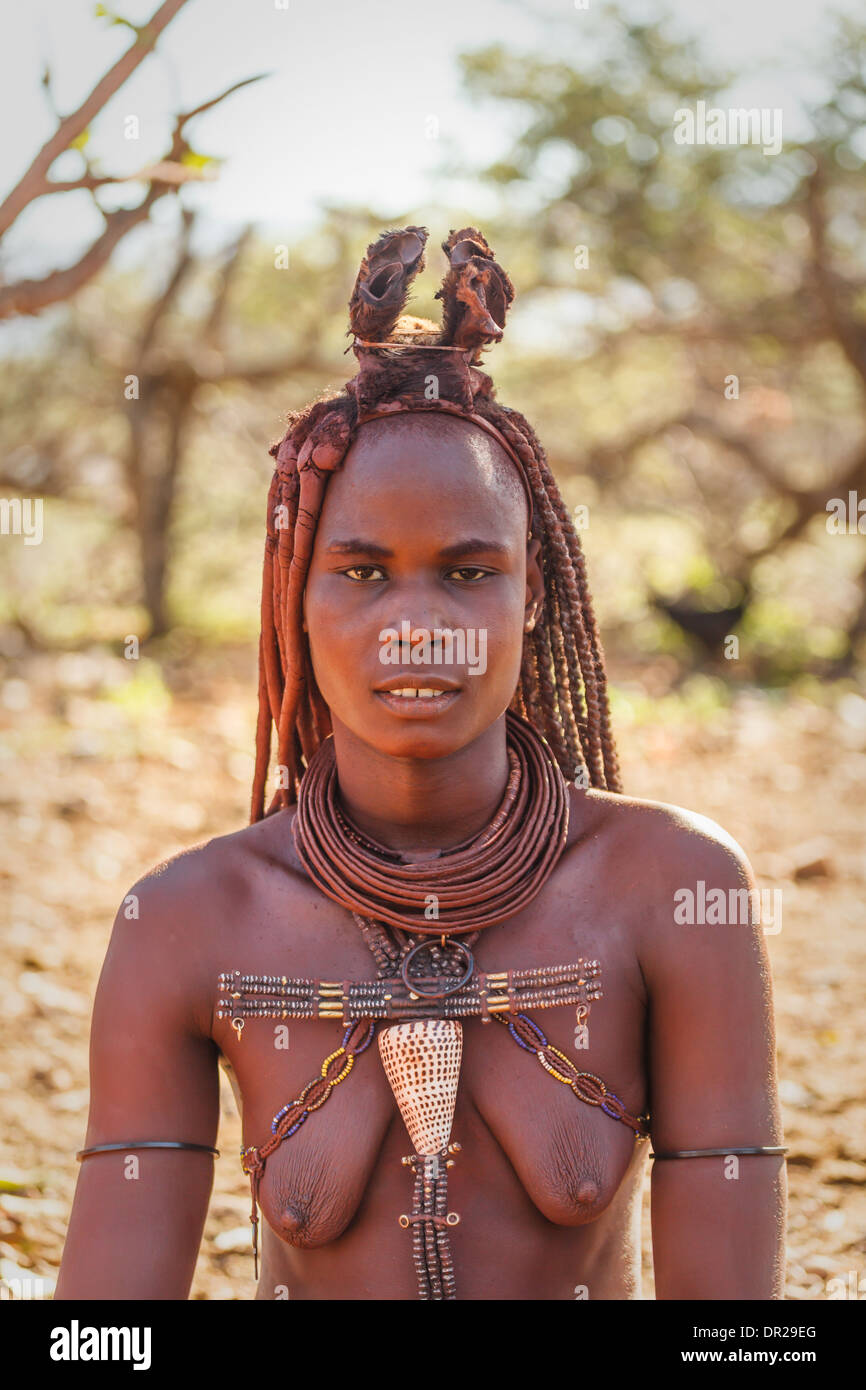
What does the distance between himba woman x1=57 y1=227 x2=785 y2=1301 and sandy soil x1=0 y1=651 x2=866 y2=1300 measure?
55.2 inches

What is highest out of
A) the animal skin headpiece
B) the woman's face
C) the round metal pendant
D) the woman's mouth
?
the animal skin headpiece

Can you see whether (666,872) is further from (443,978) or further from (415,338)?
(415,338)

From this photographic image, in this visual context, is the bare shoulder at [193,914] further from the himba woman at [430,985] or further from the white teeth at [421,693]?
the white teeth at [421,693]

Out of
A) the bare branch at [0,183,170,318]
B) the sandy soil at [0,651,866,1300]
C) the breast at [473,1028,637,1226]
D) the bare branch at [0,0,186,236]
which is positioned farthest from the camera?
the sandy soil at [0,651,866,1300]

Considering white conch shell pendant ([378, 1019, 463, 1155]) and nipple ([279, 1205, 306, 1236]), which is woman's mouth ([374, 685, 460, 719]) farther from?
nipple ([279, 1205, 306, 1236])

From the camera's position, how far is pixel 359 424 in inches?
104

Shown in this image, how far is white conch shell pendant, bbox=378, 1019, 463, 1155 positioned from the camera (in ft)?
8.09

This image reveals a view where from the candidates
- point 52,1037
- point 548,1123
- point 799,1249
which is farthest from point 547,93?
point 548,1123

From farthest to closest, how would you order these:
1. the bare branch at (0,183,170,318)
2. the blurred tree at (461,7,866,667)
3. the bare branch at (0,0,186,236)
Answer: the blurred tree at (461,7,866,667) → the bare branch at (0,183,170,318) → the bare branch at (0,0,186,236)

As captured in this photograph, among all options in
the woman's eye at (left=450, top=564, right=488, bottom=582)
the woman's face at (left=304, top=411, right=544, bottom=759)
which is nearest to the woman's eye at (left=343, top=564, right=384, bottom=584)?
the woman's face at (left=304, top=411, right=544, bottom=759)

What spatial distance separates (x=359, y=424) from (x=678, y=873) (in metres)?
1.00

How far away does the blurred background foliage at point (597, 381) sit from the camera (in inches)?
477

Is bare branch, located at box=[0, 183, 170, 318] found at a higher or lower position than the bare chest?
higher

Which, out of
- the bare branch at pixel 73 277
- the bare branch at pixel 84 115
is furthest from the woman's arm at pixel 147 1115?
the bare branch at pixel 73 277
